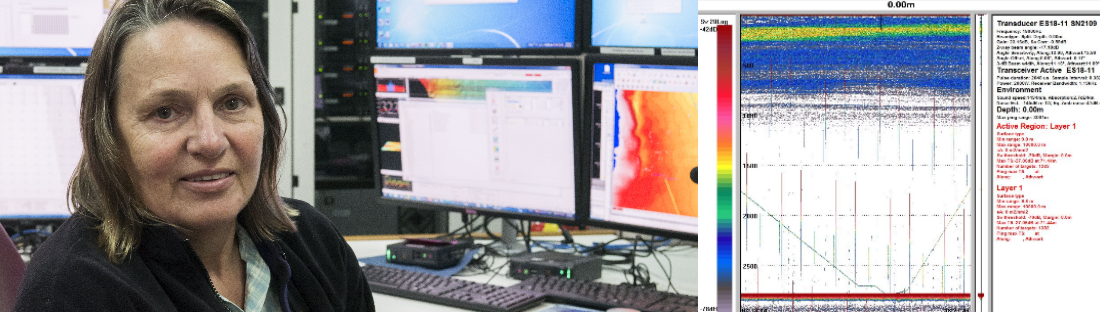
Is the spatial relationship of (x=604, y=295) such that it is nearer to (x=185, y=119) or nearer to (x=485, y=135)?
(x=485, y=135)

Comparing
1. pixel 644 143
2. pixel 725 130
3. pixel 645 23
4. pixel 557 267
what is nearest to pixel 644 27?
pixel 645 23

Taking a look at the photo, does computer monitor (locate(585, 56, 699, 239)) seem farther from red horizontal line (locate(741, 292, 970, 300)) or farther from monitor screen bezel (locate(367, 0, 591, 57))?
red horizontal line (locate(741, 292, 970, 300))

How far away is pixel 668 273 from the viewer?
184 centimetres

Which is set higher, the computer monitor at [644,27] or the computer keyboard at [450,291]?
the computer monitor at [644,27]

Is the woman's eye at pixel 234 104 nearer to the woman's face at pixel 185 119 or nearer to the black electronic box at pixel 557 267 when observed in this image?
the woman's face at pixel 185 119

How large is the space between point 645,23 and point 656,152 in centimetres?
24

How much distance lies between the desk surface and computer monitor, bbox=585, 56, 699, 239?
14 centimetres

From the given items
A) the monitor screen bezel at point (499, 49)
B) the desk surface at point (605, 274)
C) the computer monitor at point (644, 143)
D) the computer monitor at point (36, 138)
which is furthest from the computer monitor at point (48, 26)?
the computer monitor at point (644, 143)

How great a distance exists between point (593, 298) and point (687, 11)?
1.75 ft

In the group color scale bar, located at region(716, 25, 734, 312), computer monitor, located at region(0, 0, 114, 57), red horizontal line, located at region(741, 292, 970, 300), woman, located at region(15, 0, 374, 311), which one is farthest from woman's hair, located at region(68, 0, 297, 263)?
computer monitor, located at region(0, 0, 114, 57)

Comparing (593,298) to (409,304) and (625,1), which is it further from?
(625,1)

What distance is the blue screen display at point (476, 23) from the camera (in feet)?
5.90

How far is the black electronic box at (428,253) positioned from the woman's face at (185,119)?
78 cm

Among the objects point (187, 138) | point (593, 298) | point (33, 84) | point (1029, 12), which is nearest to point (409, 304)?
point (593, 298)
